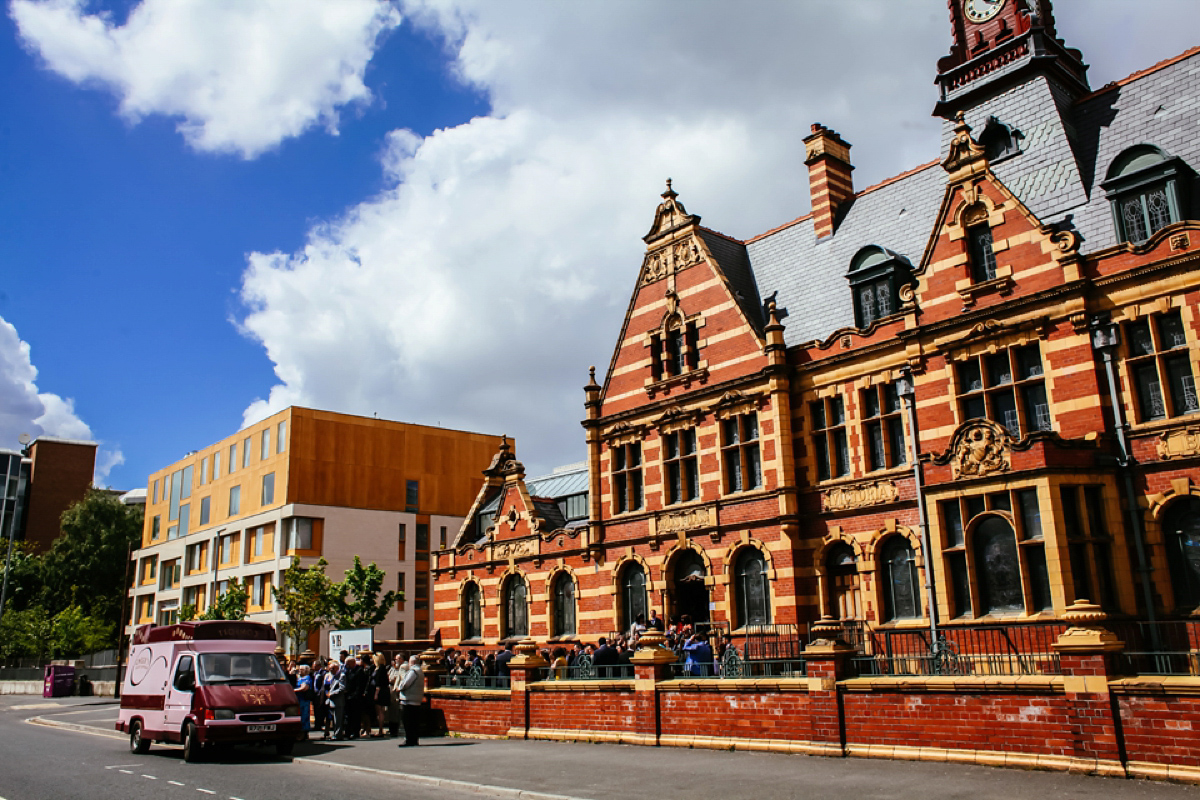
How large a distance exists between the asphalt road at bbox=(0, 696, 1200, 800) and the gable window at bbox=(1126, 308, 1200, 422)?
10.9 metres

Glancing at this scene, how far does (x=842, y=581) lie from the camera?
25.0 m

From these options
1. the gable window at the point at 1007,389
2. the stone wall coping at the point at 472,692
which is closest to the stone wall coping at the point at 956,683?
the gable window at the point at 1007,389

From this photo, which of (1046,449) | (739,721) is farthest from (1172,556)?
(739,721)

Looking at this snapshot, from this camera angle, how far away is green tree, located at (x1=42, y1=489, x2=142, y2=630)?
75.2m

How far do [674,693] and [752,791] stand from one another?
5471mm

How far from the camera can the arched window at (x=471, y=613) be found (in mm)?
36469

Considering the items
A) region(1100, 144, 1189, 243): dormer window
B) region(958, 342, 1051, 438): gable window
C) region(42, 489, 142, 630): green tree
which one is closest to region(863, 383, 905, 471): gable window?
region(958, 342, 1051, 438): gable window

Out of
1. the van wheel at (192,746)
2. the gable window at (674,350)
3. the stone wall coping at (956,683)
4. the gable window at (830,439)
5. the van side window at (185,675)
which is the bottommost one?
the van wheel at (192,746)

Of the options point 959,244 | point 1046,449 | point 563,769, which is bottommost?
point 563,769

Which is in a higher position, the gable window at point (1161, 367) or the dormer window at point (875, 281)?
the dormer window at point (875, 281)

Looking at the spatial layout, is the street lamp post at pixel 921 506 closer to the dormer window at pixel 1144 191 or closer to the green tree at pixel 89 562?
the dormer window at pixel 1144 191

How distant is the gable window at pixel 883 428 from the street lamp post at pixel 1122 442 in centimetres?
527

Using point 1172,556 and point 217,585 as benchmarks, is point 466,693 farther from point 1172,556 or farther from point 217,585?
point 217,585

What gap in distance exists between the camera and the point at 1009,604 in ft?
66.8
